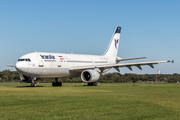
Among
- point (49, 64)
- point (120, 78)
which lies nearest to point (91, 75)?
point (49, 64)

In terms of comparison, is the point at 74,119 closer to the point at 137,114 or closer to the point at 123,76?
the point at 137,114

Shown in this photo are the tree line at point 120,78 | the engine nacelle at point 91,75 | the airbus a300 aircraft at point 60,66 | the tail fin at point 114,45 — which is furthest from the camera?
the tree line at point 120,78

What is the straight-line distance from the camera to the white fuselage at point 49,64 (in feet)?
117

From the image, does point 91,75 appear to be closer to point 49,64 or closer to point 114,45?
point 49,64

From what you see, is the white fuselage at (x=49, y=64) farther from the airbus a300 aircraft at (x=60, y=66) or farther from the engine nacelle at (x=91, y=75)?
the engine nacelle at (x=91, y=75)

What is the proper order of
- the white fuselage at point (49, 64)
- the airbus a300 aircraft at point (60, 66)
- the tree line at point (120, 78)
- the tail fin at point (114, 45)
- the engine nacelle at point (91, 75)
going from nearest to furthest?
the white fuselage at point (49, 64) < the airbus a300 aircraft at point (60, 66) < the engine nacelle at point (91, 75) < the tail fin at point (114, 45) < the tree line at point (120, 78)

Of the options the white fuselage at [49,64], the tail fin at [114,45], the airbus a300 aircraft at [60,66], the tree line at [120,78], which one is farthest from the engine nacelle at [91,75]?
the tree line at [120,78]

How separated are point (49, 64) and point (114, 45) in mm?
20594

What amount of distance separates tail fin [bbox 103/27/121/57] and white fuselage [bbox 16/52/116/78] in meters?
8.27

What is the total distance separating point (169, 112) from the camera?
1271 centimetres

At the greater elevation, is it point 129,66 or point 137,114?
point 129,66

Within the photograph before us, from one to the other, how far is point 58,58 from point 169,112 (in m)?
28.8

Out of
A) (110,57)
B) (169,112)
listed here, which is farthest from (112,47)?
(169,112)

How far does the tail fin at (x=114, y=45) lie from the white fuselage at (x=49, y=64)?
8.27 meters
